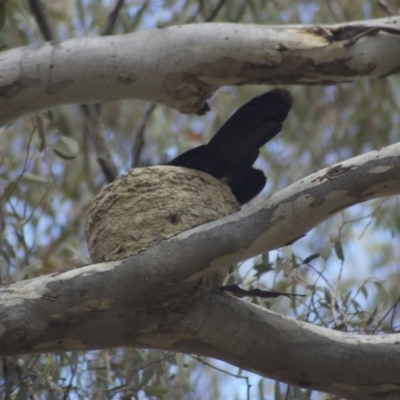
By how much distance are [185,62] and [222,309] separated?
0.90 metres

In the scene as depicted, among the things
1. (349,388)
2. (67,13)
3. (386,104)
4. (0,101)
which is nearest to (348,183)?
(349,388)

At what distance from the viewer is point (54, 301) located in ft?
8.27

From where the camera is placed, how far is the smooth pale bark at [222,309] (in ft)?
8.25

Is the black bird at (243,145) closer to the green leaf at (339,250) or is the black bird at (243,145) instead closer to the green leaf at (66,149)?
the green leaf at (339,250)

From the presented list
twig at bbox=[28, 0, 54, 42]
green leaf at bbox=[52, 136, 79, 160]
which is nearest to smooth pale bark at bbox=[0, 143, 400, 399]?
green leaf at bbox=[52, 136, 79, 160]

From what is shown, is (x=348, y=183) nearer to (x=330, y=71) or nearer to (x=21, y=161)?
(x=330, y=71)

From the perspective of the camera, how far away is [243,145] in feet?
10.5

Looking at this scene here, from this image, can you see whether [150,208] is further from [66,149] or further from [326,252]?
[66,149]

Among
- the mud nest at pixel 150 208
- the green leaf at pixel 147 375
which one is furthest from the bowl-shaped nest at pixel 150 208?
the green leaf at pixel 147 375

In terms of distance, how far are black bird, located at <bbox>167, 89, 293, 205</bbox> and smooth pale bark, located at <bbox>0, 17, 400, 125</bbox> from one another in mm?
147

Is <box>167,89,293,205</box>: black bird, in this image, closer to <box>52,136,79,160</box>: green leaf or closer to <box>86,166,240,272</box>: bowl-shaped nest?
<box>86,166,240,272</box>: bowl-shaped nest

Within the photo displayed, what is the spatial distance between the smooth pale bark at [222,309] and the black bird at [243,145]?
600mm

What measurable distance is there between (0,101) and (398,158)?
1.31 metres

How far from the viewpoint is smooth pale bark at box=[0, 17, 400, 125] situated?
3.01 meters
